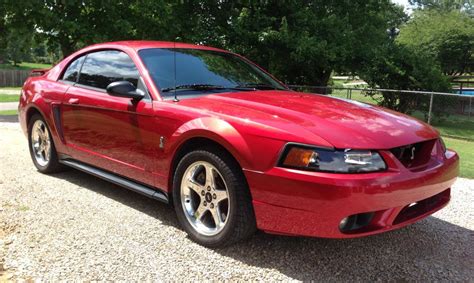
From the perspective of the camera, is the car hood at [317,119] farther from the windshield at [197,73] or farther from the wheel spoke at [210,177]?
the wheel spoke at [210,177]

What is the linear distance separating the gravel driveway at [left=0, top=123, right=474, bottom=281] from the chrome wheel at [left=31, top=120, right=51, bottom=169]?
3.00ft

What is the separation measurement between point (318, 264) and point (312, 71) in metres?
15.3

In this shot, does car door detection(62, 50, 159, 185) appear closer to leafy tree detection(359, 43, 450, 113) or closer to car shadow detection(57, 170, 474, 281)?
car shadow detection(57, 170, 474, 281)

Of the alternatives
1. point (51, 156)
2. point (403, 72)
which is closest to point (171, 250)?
point (51, 156)

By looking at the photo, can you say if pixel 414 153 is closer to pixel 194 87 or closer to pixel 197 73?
pixel 194 87

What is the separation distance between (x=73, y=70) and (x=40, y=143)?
45.0 inches

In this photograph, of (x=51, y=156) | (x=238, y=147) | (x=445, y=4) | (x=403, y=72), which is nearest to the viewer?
(x=238, y=147)

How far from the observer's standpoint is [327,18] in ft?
52.5

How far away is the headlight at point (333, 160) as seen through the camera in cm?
289

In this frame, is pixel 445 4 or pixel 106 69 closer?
pixel 106 69

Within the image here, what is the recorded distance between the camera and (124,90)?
3869mm

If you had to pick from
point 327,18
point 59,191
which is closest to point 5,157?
point 59,191

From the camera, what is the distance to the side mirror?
12.7 feet

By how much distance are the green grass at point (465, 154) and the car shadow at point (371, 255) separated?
284 cm
